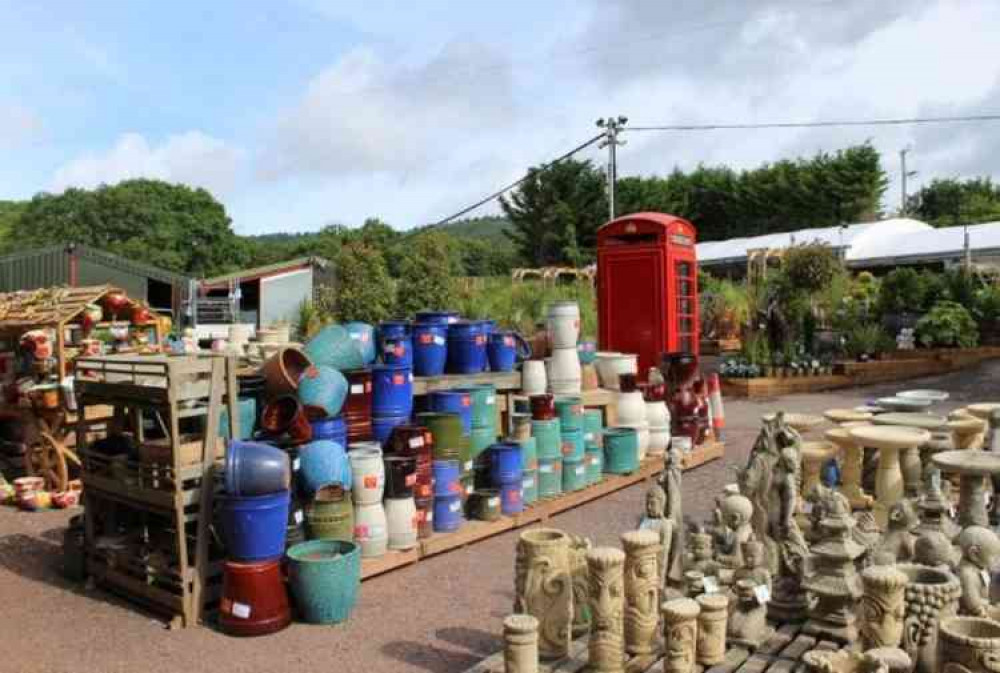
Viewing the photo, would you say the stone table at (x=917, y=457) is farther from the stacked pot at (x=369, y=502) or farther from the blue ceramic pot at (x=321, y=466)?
the blue ceramic pot at (x=321, y=466)

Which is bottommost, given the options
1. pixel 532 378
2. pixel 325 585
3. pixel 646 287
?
pixel 325 585

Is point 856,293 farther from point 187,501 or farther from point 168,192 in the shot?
point 168,192

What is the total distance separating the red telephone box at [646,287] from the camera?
1077 centimetres

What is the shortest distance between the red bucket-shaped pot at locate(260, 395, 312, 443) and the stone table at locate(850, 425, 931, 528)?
3.70 m

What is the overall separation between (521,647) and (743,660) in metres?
1.08

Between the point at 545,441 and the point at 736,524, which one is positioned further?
the point at 545,441

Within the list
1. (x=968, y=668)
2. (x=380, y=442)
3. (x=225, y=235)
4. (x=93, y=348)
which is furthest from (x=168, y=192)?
(x=968, y=668)

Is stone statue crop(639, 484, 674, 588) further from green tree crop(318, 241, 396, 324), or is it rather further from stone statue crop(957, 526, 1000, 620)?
green tree crop(318, 241, 396, 324)

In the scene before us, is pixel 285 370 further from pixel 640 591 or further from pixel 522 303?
pixel 522 303

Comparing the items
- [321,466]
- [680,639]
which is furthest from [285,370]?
[680,639]

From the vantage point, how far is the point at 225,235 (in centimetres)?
5259

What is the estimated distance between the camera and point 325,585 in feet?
15.9

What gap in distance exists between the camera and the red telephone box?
1077cm

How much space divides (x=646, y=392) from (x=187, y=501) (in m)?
5.19
